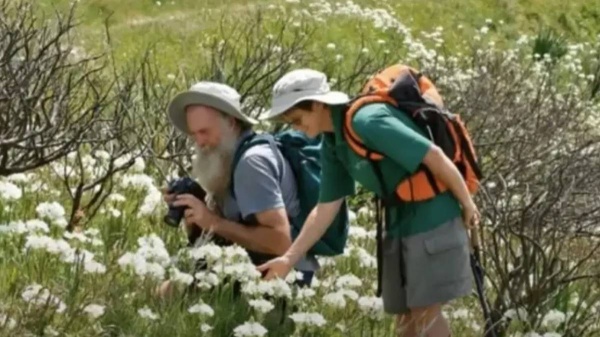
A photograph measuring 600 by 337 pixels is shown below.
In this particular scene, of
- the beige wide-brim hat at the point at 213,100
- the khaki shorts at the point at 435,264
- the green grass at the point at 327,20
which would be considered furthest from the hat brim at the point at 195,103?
the green grass at the point at 327,20

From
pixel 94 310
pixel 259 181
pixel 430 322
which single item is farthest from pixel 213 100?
pixel 430 322

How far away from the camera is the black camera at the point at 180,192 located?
248 inches

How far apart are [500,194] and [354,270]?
1.74 meters

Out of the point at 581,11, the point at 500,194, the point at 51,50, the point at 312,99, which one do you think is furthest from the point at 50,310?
the point at 581,11

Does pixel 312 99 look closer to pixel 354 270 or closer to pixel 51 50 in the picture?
pixel 354 270

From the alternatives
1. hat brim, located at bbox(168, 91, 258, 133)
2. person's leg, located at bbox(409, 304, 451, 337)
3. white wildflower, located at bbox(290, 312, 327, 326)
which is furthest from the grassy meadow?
hat brim, located at bbox(168, 91, 258, 133)

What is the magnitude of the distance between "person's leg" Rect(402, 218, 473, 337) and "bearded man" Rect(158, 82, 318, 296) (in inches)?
24.9

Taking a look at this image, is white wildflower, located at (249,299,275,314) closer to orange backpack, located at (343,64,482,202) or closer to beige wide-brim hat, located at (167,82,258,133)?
orange backpack, located at (343,64,482,202)

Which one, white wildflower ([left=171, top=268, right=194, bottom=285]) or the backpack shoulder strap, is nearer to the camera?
the backpack shoulder strap

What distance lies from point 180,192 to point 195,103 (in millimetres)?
406

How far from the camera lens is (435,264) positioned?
18.8 feet

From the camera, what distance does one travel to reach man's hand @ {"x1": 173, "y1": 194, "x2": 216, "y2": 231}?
6.19 m

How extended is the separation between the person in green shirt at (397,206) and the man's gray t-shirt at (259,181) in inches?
7.7

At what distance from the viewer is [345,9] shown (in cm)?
2316
